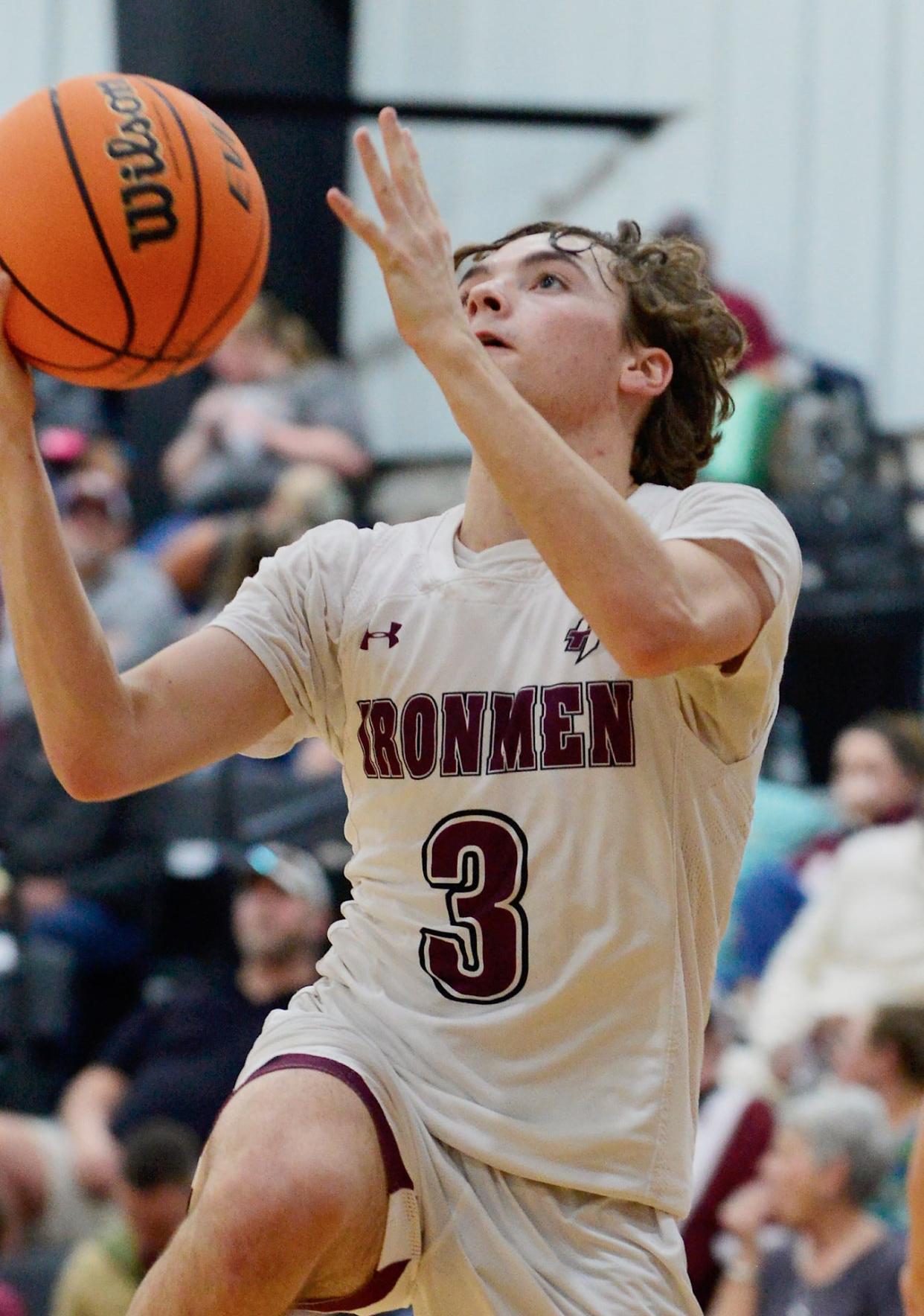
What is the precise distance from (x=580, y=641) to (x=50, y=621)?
0.80m

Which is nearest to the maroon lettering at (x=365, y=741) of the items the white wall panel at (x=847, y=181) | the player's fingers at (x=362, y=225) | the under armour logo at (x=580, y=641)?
the under armour logo at (x=580, y=641)

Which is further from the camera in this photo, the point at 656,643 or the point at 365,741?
the point at 365,741

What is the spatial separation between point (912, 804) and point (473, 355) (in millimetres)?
4752

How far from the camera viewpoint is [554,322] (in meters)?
3.27

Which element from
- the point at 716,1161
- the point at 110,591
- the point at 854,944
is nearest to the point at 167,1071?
the point at 716,1161

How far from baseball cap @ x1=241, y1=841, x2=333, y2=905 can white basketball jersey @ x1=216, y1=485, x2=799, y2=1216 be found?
136 inches

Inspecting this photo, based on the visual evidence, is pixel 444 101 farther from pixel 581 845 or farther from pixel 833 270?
pixel 581 845

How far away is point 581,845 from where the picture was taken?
3.06 meters

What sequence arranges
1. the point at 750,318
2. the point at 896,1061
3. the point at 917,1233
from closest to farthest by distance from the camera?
1. the point at 917,1233
2. the point at 896,1061
3. the point at 750,318

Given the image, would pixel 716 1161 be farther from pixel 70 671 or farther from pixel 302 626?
pixel 70 671

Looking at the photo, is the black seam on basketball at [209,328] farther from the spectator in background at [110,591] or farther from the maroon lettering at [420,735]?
the spectator in background at [110,591]

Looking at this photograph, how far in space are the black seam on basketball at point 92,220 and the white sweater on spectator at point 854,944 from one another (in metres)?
4.05

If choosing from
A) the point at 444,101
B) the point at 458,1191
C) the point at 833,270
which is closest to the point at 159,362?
the point at 458,1191

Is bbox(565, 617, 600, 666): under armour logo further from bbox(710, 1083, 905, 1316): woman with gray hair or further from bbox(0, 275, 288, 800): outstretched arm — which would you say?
bbox(710, 1083, 905, 1316): woman with gray hair
